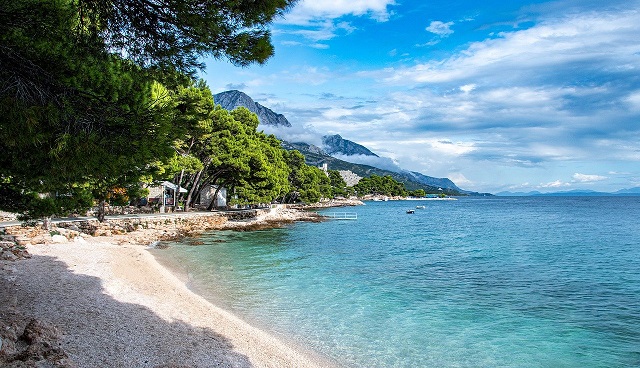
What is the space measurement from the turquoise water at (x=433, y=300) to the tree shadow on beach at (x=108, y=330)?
2.42 metres

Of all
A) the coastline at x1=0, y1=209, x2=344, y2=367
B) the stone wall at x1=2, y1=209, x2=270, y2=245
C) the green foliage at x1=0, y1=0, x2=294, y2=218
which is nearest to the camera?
the green foliage at x1=0, y1=0, x2=294, y2=218

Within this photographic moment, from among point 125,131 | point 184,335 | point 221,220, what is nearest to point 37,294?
point 184,335

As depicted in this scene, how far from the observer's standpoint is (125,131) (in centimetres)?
520

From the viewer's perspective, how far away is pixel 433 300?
13945 millimetres

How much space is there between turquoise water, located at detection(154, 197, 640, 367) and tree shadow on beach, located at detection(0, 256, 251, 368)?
2422 mm

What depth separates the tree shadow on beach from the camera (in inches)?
261

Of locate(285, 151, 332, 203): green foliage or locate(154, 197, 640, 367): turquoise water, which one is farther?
locate(285, 151, 332, 203): green foliage

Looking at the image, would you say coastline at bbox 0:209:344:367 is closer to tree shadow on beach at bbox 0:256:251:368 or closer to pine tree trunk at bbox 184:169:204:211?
tree shadow on beach at bbox 0:256:251:368

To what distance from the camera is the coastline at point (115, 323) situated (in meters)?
6.35

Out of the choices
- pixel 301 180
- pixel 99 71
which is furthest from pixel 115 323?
pixel 301 180

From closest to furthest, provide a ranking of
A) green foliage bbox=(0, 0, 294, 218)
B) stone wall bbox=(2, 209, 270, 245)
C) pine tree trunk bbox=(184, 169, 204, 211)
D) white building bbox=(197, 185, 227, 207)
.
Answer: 1. green foliage bbox=(0, 0, 294, 218)
2. stone wall bbox=(2, 209, 270, 245)
3. pine tree trunk bbox=(184, 169, 204, 211)
4. white building bbox=(197, 185, 227, 207)

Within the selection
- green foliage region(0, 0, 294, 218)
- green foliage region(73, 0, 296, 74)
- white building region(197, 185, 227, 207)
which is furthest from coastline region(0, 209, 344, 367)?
white building region(197, 185, 227, 207)

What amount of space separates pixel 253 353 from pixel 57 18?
6.37 metres

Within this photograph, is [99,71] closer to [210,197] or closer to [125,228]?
[125,228]
